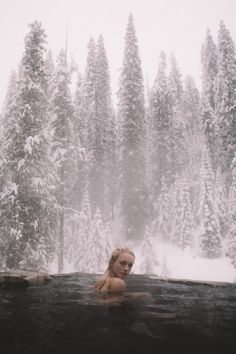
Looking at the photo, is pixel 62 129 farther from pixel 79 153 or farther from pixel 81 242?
pixel 81 242

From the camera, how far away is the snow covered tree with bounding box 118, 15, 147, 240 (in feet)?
108

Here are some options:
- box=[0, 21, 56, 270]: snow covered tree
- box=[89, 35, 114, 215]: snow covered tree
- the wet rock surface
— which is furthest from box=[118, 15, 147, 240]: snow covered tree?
the wet rock surface

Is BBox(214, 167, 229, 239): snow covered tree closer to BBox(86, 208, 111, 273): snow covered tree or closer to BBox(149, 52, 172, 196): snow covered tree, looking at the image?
BBox(149, 52, 172, 196): snow covered tree

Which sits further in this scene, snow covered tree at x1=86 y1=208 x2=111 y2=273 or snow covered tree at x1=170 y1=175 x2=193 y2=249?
snow covered tree at x1=170 y1=175 x2=193 y2=249

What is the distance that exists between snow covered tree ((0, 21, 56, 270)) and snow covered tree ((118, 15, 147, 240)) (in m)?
13.6

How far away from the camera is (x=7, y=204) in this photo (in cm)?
1725

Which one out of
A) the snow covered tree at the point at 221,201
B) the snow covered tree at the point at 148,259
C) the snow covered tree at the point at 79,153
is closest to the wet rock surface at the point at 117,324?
the snow covered tree at the point at 79,153

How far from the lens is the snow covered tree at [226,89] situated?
27625mm

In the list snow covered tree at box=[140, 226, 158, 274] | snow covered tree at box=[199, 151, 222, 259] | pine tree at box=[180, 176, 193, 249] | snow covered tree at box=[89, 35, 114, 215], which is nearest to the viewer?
snow covered tree at box=[140, 226, 158, 274]

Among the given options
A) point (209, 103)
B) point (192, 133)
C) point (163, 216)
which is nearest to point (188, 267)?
point (163, 216)

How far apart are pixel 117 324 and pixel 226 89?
2881cm

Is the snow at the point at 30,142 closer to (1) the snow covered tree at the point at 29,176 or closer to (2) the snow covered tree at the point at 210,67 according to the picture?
(1) the snow covered tree at the point at 29,176

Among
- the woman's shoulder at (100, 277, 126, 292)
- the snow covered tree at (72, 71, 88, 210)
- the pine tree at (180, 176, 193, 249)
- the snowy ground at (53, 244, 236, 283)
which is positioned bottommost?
the snowy ground at (53, 244, 236, 283)

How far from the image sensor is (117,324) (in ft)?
12.7
